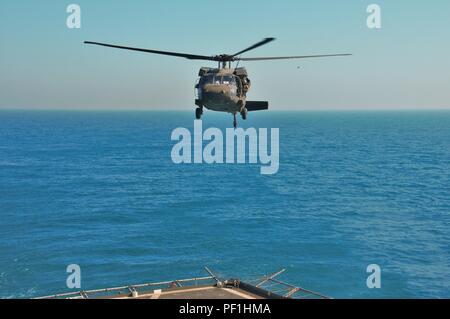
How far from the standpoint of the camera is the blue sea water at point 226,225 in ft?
240

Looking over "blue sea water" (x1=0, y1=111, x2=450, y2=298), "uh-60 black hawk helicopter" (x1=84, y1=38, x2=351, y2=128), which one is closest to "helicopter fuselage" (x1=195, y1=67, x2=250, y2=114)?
"uh-60 black hawk helicopter" (x1=84, y1=38, x2=351, y2=128)

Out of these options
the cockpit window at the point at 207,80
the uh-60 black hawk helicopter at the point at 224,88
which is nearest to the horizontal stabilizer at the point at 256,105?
the uh-60 black hawk helicopter at the point at 224,88

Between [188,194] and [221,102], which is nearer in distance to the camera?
[221,102]

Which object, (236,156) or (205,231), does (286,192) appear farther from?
(236,156)

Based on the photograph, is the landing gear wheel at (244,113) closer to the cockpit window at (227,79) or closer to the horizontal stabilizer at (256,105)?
the horizontal stabilizer at (256,105)

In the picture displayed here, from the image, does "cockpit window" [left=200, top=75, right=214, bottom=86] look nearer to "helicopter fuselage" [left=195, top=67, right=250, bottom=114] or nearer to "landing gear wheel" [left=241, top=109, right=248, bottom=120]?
"helicopter fuselage" [left=195, top=67, right=250, bottom=114]

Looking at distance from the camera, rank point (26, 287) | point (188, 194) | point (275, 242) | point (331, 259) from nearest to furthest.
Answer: point (26, 287), point (331, 259), point (275, 242), point (188, 194)

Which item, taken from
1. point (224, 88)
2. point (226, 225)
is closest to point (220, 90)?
point (224, 88)

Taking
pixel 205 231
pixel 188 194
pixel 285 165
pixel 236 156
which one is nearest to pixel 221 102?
pixel 205 231

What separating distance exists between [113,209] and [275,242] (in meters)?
39.2
